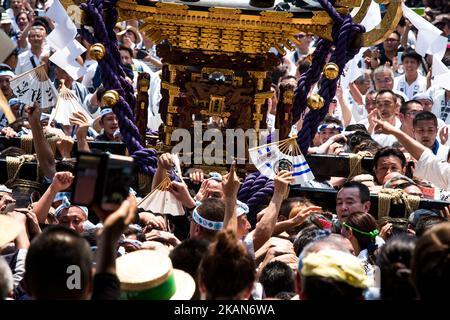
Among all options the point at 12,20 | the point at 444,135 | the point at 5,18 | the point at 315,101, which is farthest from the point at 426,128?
the point at 12,20

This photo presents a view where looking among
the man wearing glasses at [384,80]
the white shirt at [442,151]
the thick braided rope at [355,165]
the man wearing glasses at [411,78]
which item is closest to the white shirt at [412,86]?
the man wearing glasses at [411,78]

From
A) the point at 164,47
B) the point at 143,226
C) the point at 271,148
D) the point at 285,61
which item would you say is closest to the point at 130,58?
the point at 285,61

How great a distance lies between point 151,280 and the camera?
4215 mm

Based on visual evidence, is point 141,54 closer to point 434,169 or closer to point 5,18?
point 5,18

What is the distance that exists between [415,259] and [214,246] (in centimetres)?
71

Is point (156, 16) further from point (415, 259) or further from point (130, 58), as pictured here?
point (415, 259)

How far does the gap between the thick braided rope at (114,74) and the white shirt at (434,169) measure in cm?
180

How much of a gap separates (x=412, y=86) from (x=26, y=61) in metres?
3.95

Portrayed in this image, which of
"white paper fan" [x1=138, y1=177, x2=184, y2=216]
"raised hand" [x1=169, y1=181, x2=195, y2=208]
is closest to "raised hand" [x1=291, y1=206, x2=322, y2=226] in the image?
"raised hand" [x1=169, y1=181, x2=195, y2=208]

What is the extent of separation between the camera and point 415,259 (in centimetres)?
376

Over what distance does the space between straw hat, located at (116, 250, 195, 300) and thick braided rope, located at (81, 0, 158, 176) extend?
3517mm

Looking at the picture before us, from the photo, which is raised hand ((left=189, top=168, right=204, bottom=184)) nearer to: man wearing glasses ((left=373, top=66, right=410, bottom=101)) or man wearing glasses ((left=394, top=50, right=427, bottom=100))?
man wearing glasses ((left=373, top=66, right=410, bottom=101))

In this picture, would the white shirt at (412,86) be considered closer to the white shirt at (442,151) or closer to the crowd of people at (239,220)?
the crowd of people at (239,220)

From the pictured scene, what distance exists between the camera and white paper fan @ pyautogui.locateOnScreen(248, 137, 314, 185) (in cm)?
758
